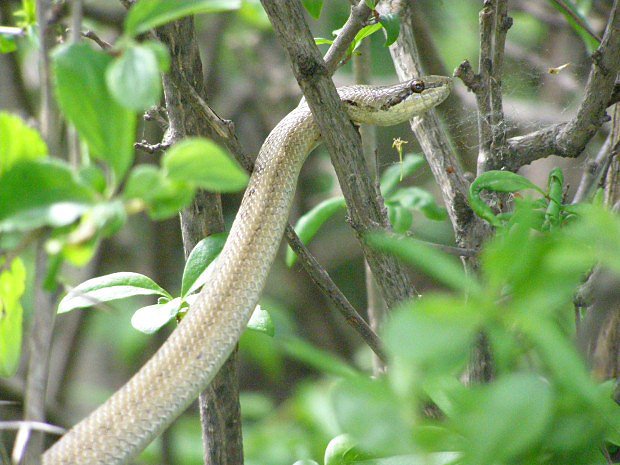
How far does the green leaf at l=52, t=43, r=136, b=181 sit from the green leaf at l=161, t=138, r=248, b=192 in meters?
0.04

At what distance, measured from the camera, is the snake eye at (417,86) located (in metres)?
2.14

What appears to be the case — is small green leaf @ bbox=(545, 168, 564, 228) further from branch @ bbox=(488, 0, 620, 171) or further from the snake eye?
the snake eye

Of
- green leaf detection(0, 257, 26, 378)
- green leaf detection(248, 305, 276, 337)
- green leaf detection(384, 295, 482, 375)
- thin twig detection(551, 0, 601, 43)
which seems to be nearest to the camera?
green leaf detection(384, 295, 482, 375)

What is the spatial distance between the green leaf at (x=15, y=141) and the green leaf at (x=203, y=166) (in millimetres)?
177

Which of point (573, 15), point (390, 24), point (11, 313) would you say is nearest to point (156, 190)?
point (11, 313)

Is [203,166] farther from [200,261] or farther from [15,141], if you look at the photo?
[200,261]

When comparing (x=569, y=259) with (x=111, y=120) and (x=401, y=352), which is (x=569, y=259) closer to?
(x=401, y=352)

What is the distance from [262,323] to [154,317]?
23 cm

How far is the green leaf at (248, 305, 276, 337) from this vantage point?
5.17 feet

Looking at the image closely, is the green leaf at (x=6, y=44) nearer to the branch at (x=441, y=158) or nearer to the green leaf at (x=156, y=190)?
the branch at (x=441, y=158)

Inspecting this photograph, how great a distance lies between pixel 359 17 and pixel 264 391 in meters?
4.21

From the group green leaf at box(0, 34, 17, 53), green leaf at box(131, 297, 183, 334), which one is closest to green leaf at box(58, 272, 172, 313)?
green leaf at box(131, 297, 183, 334)

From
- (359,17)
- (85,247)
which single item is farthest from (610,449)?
(85,247)

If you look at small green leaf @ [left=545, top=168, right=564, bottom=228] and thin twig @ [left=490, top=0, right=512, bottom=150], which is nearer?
small green leaf @ [left=545, top=168, right=564, bottom=228]
